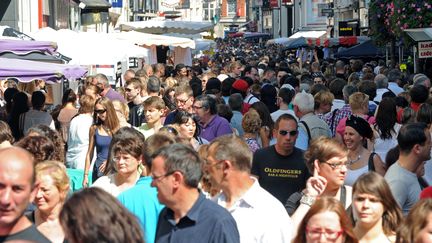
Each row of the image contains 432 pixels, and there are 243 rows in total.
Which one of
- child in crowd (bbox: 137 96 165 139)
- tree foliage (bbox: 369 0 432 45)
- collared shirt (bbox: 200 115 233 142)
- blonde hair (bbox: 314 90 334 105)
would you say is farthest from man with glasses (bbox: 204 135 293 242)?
tree foliage (bbox: 369 0 432 45)

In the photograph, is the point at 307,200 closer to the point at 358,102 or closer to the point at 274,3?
Answer: the point at 358,102

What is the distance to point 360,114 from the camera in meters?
12.4

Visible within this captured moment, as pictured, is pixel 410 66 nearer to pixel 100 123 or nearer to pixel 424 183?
pixel 100 123

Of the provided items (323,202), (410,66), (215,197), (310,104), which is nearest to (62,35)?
(310,104)

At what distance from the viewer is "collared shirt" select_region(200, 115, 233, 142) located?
12.5 meters

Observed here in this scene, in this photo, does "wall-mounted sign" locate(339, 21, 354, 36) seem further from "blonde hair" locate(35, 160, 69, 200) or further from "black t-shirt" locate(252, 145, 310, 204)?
"blonde hair" locate(35, 160, 69, 200)

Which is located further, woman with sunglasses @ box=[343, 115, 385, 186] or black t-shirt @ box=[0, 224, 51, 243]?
woman with sunglasses @ box=[343, 115, 385, 186]

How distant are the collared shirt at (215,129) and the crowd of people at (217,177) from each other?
13 millimetres

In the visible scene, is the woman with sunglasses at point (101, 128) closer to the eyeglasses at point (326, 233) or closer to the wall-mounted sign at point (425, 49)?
the eyeglasses at point (326, 233)

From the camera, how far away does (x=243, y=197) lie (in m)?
6.81

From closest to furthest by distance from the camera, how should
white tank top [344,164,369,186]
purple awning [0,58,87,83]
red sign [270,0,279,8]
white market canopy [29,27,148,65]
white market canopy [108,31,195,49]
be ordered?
white tank top [344,164,369,186] < purple awning [0,58,87,83] < white market canopy [29,27,148,65] < white market canopy [108,31,195,49] < red sign [270,0,279,8]

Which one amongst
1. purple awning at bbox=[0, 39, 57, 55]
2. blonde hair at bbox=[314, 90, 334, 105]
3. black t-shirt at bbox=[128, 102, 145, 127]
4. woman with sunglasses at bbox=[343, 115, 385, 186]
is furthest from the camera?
black t-shirt at bbox=[128, 102, 145, 127]

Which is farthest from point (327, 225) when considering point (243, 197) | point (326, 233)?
point (243, 197)

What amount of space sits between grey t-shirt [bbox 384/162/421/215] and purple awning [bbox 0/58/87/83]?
5.86m
